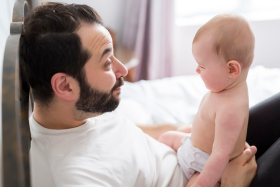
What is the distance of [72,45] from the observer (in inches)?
38.2

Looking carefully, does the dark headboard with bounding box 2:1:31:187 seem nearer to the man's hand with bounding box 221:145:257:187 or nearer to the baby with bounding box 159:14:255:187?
the baby with bounding box 159:14:255:187

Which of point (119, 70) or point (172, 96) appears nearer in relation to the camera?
point (119, 70)

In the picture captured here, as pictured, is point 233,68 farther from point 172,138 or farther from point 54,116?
point 54,116

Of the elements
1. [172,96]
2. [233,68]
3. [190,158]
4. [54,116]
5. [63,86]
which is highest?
[233,68]

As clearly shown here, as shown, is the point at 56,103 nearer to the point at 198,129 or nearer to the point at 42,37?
the point at 42,37

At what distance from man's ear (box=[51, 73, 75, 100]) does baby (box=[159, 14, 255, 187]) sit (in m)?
0.43

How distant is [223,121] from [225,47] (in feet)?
0.80

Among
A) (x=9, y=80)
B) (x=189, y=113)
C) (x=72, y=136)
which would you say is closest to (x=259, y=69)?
(x=189, y=113)

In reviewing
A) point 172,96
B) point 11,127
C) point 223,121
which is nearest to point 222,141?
point 223,121

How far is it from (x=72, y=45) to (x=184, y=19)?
257cm

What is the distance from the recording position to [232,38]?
983 mm

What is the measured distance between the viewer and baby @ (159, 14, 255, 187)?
39.3 inches

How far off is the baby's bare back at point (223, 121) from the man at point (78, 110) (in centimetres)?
12

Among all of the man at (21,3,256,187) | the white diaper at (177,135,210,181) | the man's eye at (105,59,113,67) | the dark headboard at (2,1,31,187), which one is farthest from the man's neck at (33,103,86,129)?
the white diaper at (177,135,210,181)
